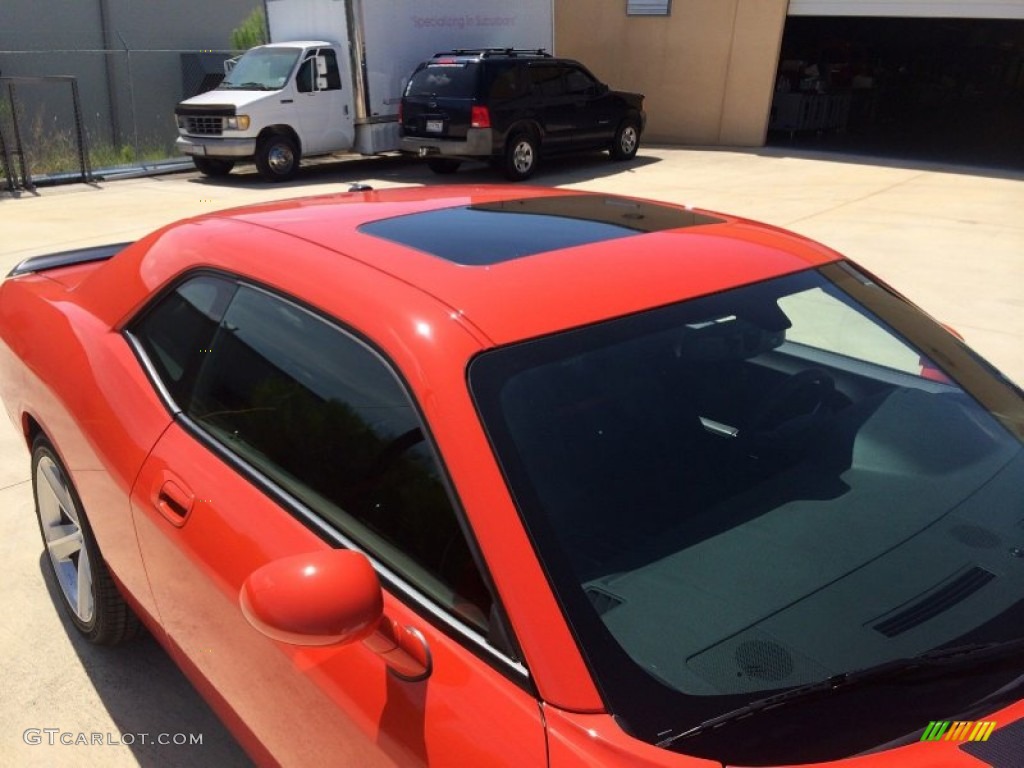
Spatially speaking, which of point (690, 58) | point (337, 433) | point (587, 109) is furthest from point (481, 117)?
point (337, 433)

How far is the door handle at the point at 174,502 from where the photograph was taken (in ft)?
6.88

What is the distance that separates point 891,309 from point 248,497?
5.66 ft

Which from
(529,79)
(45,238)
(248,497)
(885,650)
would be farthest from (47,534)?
(529,79)

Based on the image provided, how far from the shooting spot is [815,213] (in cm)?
1084

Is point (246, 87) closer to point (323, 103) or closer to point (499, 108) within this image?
point (323, 103)

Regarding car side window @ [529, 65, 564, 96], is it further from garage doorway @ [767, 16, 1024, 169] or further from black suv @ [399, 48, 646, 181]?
garage doorway @ [767, 16, 1024, 169]

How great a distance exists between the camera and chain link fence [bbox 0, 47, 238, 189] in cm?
1683

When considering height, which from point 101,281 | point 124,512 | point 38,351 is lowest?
point 124,512

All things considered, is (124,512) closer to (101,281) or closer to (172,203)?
(101,281)

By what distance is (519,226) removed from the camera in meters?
2.33

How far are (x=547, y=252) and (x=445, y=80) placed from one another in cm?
1208

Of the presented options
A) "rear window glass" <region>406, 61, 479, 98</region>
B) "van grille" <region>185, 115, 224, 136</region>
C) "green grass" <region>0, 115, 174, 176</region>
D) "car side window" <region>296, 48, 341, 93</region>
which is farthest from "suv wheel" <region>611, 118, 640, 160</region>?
"green grass" <region>0, 115, 174, 176</region>

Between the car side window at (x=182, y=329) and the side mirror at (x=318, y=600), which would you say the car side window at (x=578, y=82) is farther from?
the side mirror at (x=318, y=600)

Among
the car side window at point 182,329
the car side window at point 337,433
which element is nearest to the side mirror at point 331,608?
the car side window at point 337,433
